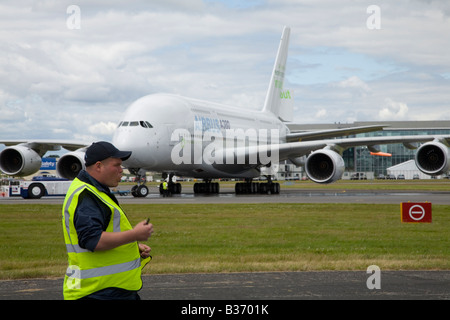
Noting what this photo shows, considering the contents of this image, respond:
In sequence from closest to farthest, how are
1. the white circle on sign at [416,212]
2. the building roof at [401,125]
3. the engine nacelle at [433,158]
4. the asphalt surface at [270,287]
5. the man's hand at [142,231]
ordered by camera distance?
1. the man's hand at [142,231]
2. the asphalt surface at [270,287]
3. the white circle on sign at [416,212]
4. the engine nacelle at [433,158]
5. the building roof at [401,125]

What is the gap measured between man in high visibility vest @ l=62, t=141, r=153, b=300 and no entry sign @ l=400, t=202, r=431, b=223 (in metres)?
10.0

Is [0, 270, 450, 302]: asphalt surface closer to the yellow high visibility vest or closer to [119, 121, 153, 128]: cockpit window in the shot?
the yellow high visibility vest

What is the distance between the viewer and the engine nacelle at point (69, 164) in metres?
29.1

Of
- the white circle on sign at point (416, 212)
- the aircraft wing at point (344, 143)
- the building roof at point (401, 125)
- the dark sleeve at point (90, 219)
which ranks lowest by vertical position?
the white circle on sign at point (416, 212)

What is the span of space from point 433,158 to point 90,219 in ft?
88.8

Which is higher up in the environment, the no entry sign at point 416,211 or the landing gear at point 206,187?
the landing gear at point 206,187

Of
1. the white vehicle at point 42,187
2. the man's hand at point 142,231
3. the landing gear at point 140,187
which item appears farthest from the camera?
the white vehicle at point 42,187

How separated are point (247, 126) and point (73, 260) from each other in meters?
31.7

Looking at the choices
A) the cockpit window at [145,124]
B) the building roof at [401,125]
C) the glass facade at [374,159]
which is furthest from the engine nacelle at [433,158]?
the glass facade at [374,159]

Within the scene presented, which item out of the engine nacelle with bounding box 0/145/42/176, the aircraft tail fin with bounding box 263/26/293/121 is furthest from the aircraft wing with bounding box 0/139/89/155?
the aircraft tail fin with bounding box 263/26/293/121

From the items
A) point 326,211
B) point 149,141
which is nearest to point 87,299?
point 326,211

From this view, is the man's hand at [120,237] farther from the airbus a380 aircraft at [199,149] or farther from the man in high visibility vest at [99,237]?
the airbus a380 aircraft at [199,149]

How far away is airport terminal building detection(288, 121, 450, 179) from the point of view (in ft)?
328

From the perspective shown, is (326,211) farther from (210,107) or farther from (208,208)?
(210,107)
